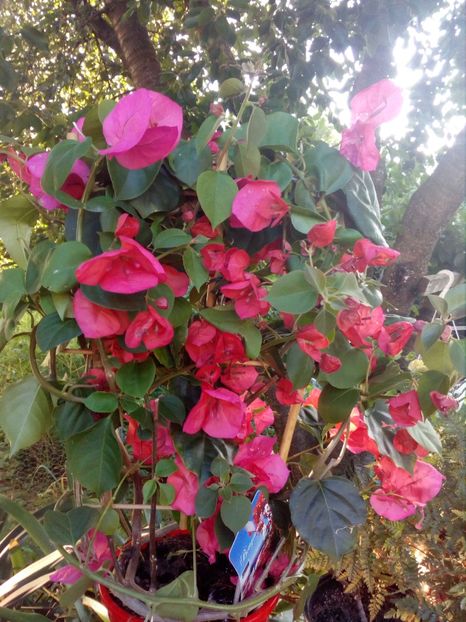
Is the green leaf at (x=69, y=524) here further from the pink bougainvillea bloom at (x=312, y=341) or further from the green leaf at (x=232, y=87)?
the green leaf at (x=232, y=87)

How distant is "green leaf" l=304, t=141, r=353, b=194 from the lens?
49cm

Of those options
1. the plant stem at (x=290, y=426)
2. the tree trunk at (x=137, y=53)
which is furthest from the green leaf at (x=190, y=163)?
the tree trunk at (x=137, y=53)

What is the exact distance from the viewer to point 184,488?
0.57 metres

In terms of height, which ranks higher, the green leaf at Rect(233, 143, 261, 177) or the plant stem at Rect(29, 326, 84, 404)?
the green leaf at Rect(233, 143, 261, 177)

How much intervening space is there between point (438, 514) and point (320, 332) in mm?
625

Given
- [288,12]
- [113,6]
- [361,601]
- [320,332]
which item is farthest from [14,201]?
[113,6]

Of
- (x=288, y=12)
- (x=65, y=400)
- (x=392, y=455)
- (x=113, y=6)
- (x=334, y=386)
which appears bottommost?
(x=392, y=455)

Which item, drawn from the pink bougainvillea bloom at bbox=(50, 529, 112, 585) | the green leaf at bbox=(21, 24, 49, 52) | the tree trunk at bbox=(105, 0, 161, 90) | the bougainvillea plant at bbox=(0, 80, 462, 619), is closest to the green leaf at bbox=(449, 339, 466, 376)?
the bougainvillea plant at bbox=(0, 80, 462, 619)

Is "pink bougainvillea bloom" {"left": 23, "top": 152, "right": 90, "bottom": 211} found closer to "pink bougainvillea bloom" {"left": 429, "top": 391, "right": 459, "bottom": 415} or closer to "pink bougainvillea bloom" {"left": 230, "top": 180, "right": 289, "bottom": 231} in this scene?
"pink bougainvillea bloom" {"left": 230, "top": 180, "right": 289, "bottom": 231}

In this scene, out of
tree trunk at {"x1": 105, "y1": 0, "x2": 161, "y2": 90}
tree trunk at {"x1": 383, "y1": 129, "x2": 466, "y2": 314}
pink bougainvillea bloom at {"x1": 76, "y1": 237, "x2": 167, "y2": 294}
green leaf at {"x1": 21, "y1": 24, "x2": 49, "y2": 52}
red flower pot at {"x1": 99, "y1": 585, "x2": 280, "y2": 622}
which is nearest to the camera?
pink bougainvillea bloom at {"x1": 76, "y1": 237, "x2": 167, "y2": 294}

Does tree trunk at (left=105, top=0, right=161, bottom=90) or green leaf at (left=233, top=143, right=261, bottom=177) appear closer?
green leaf at (left=233, top=143, right=261, bottom=177)

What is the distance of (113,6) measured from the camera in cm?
163

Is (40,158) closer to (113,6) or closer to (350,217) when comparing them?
(350,217)

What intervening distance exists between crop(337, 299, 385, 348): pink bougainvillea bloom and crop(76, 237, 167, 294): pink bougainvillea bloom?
15cm
